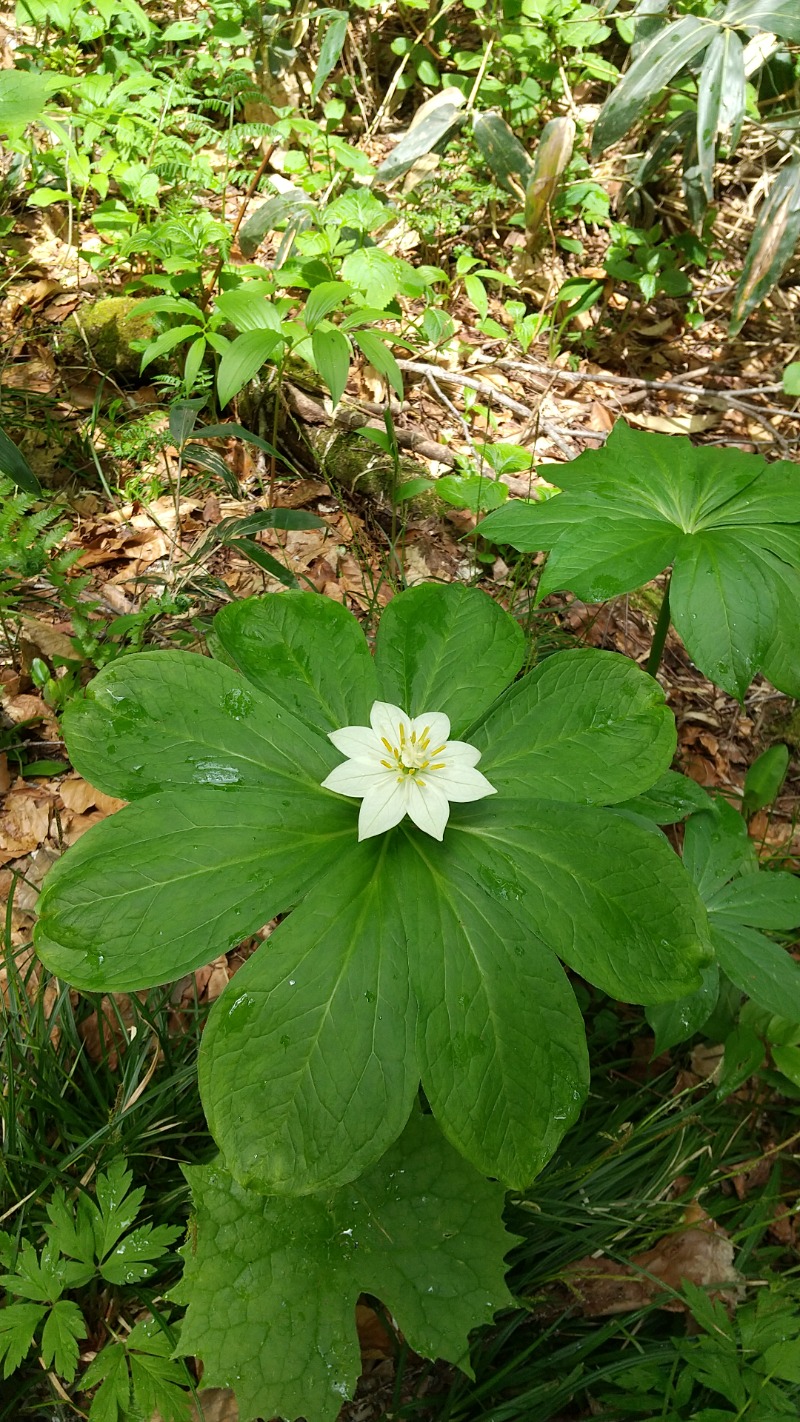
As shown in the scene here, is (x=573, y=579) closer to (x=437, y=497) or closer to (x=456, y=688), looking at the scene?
(x=456, y=688)

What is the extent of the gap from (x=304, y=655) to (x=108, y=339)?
8.13 feet

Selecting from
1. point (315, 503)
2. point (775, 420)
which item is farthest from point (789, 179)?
point (315, 503)

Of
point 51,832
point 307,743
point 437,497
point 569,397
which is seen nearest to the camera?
point 307,743

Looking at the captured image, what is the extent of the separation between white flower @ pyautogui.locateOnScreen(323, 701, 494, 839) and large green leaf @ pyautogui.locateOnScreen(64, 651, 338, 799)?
0.10m

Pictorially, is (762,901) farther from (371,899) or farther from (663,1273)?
(371,899)

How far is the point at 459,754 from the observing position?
4.33 feet

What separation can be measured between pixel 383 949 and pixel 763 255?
3.28m

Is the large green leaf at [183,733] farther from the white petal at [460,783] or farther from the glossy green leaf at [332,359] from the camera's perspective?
the glossy green leaf at [332,359]

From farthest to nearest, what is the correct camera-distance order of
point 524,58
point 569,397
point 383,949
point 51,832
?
point 524,58 → point 569,397 → point 51,832 → point 383,949

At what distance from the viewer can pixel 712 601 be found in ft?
5.10

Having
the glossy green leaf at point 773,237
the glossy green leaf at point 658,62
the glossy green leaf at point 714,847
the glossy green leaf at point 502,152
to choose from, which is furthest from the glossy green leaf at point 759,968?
the glossy green leaf at point 502,152

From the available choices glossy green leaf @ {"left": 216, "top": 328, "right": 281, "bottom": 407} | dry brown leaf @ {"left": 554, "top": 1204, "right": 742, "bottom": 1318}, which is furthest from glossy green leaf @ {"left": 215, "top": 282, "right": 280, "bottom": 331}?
dry brown leaf @ {"left": 554, "top": 1204, "right": 742, "bottom": 1318}

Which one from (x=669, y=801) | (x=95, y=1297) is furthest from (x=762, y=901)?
(x=95, y=1297)

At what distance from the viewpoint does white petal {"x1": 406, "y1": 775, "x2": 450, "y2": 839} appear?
1247 mm
